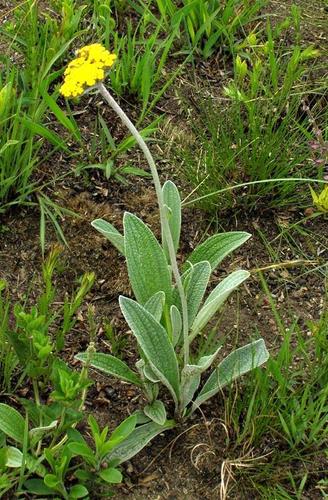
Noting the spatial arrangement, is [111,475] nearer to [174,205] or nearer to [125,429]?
[125,429]

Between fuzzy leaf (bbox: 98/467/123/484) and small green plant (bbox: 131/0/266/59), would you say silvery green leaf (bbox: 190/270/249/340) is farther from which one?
small green plant (bbox: 131/0/266/59)

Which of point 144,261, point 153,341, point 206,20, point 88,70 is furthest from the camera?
point 206,20

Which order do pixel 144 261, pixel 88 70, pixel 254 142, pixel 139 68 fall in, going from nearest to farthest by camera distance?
pixel 88 70 < pixel 144 261 < pixel 254 142 < pixel 139 68

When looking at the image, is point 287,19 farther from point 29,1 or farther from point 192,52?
point 29,1

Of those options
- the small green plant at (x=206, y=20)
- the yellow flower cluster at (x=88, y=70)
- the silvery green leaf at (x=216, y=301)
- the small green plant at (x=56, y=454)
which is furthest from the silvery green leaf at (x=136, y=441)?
the small green plant at (x=206, y=20)

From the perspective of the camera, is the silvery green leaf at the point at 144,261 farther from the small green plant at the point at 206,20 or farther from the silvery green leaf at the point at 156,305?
the small green plant at the point at 206,20

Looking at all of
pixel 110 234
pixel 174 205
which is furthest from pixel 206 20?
pixel 110 234

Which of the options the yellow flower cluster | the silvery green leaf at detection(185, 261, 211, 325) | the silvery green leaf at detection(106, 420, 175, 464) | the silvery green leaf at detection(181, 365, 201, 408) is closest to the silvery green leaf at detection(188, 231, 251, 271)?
the silvery green leaf at detection(185, 261, 211, 325)
